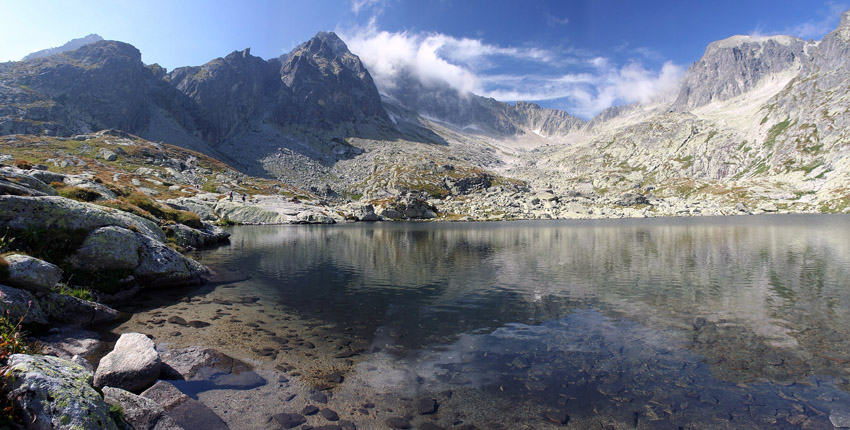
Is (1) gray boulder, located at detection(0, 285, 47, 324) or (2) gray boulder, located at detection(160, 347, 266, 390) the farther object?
(1) gray boulder, located at detection(0, 285, 47, 324)

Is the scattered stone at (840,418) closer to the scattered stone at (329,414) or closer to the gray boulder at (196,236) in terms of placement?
the scattered stone at (329,414)

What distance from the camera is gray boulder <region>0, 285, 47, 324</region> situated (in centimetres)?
1396

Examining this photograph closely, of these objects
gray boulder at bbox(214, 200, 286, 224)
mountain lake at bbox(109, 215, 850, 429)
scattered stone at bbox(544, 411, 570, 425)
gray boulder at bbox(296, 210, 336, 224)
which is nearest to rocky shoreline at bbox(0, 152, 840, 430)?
mountain lake at bbox(109, 215, 850, 429)

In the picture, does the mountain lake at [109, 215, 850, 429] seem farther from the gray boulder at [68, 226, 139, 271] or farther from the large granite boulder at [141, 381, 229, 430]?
the gray boulder at [68, 226, 139, 271]

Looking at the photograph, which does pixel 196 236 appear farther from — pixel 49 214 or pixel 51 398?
pixel 51 398

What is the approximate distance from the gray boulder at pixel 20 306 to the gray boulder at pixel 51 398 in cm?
850

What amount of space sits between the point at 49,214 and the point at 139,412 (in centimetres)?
2092

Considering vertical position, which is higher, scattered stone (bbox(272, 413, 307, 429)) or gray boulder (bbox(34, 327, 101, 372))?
gray boulder (bbox(34, 327, 101, 372))

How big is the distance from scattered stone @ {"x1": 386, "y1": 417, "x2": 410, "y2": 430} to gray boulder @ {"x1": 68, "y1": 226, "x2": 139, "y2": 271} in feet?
75.2

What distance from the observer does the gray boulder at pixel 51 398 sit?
6.87m

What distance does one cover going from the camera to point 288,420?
11.6 meters

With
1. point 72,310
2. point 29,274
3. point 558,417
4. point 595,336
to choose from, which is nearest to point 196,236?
point 72,310

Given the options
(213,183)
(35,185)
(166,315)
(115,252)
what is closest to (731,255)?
(166,315)

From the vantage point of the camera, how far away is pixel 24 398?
22.6 ft
